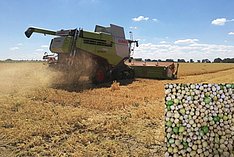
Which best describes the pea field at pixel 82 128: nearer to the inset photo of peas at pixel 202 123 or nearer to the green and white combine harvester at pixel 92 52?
the inset photo of peas at pixel 202 123

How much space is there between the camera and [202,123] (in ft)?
→ 11.5

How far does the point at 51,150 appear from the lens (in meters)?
4.47

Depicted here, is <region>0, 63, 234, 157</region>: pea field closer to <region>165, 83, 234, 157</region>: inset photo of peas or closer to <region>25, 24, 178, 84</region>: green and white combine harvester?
<region>165, 83, 234, 157</region>: inset photo of peas

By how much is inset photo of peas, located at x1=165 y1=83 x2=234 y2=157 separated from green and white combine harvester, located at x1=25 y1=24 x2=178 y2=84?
9471 millimetres

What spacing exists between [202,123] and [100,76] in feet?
34.4

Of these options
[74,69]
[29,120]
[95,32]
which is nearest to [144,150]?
[29,120]

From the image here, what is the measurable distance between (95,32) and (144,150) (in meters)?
9.90

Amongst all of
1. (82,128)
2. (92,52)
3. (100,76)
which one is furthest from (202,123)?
(100,76)

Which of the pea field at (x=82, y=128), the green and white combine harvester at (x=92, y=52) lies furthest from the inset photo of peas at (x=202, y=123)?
the green and white combine harvester at (x=92, y=52)

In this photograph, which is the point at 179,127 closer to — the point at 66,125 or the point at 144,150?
the point at 144,150

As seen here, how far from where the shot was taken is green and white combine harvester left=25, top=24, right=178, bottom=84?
41.4 feet

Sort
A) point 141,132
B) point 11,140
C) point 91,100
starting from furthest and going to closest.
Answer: point 91,100, point 141,132, point 11,140

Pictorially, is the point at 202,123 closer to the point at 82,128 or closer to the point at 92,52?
the point at 82,128

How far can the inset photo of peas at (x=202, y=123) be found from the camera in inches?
137
